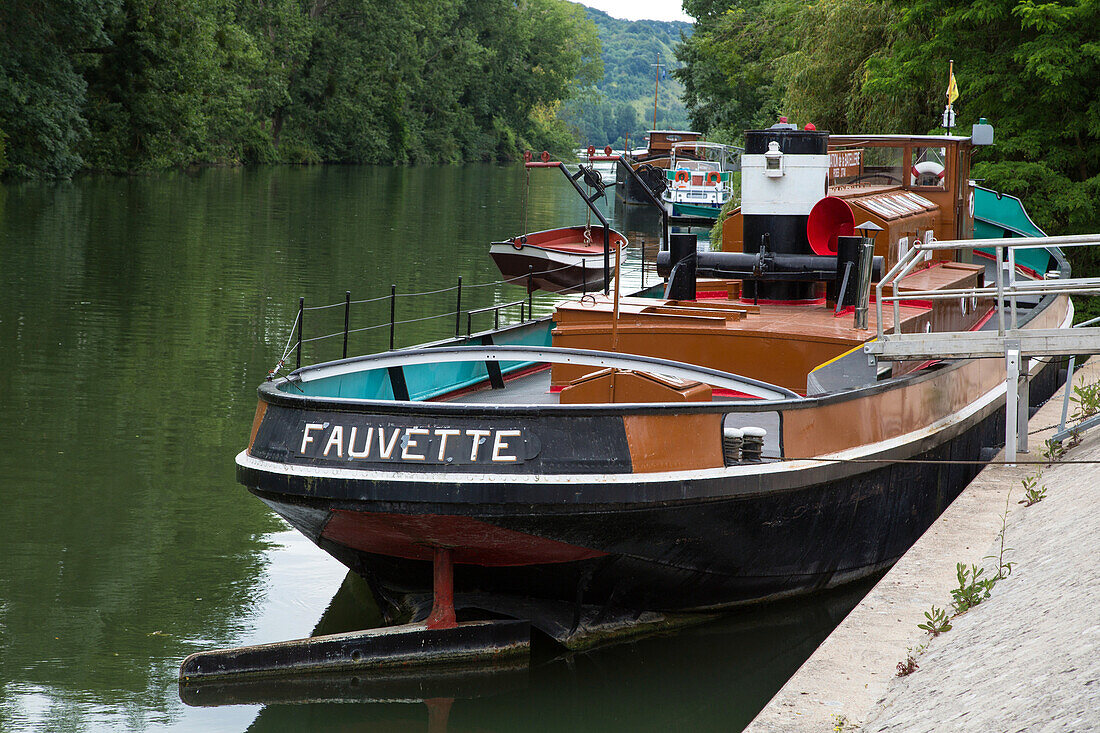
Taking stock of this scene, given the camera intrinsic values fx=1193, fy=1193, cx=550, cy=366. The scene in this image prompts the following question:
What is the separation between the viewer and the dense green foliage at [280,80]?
4481cm

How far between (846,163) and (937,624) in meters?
8.45

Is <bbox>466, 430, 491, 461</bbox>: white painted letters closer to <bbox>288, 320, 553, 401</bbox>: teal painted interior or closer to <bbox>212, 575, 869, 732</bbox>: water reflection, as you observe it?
<bbox>212, 575, 869, 732</bbox>: water reflection

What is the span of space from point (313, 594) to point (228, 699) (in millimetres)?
1876

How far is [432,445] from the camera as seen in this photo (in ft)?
23.6

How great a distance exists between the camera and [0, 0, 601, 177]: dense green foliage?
147ft

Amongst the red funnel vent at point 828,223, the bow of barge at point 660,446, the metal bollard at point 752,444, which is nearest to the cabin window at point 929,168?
the bow of barge at point 660,446

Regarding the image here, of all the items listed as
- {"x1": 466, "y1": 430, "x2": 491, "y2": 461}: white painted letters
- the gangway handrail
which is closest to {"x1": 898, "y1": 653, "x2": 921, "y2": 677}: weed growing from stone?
{"x1": 466, "y1": 430, "x2": 491, "y2": 461}: white painted letters

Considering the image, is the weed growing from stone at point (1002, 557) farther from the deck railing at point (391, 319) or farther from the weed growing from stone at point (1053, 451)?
the deck railing at point (391, 319)

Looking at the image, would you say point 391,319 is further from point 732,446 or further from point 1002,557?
point 1002,557

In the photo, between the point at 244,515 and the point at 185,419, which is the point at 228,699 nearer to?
the point at 244,515

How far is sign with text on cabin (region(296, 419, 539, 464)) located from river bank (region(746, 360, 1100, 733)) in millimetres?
2124

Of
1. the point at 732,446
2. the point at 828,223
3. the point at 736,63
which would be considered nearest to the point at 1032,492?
the point at 732,446

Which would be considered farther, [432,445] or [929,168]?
[929,168]

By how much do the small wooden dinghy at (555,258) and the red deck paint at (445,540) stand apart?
1196 cm
